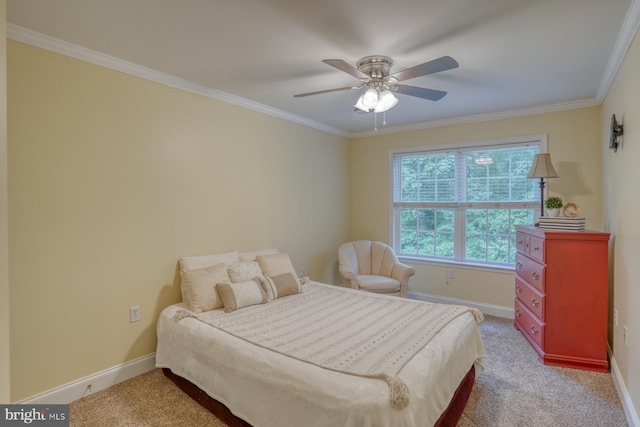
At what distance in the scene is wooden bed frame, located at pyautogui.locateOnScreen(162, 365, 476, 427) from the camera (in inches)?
75.2

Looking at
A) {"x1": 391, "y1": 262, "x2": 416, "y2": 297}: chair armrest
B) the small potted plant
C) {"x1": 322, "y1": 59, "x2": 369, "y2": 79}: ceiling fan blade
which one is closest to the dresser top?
the small potted plant

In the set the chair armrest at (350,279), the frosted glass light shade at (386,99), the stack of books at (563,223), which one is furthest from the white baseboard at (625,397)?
the frosted glass light shade at (386,99)

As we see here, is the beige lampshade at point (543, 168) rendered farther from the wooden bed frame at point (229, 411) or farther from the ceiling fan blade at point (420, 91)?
the wooden bed frame at point (229, 411)

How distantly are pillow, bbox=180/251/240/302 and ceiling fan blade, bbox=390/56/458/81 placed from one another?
215cm

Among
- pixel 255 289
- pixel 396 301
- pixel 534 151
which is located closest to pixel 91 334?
pixel 255 289

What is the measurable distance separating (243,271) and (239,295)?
0.31 metres

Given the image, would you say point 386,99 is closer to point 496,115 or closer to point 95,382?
point 496,115

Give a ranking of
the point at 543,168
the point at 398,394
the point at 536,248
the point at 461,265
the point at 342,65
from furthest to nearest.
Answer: the point at 461,265
the point at 543,168
the point at 536,248
the point at 342,65
the point at 398,394

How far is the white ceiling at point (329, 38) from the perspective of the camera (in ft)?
6.00

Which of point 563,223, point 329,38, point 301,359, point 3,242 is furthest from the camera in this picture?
point 563,223

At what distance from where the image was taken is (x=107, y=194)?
2480mm

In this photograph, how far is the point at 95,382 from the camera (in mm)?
2422

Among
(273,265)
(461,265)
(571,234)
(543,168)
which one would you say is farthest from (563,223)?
(273,265)

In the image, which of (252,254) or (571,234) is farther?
Result: (252,254)
